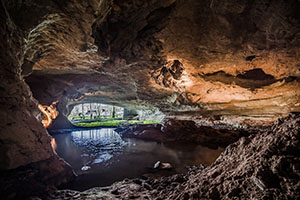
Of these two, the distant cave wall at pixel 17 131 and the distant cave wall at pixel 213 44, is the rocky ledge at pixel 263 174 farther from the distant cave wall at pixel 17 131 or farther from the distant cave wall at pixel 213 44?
the distant cave wall at pixel 213 44

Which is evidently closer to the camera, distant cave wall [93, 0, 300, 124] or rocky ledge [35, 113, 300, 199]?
rocky ledge [35, 113, 300, 199]

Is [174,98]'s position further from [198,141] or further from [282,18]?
[282,18]

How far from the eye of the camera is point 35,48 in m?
4.05

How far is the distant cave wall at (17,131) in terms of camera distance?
2.41 meters

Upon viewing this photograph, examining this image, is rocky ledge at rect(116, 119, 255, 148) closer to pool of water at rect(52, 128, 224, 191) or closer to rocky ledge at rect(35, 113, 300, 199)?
pool of water at rect(52, 128, 224, 191)

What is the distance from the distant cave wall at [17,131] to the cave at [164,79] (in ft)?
0.06

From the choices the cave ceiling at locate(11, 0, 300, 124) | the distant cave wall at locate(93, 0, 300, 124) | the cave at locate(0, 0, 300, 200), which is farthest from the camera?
the distant cave wall at locate(93, 0, 300, 124)

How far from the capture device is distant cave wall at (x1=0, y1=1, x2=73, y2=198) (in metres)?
2.41

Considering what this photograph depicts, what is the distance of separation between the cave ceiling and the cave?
0.10ft

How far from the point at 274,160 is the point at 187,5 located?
377 cm

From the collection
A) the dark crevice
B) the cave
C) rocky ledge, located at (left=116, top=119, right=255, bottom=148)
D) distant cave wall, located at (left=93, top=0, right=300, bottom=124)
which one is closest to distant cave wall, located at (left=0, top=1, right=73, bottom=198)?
the cave

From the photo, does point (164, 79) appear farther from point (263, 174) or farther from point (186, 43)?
point (263, 174)

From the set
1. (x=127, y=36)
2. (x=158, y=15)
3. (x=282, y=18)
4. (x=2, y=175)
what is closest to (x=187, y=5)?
(x=158, y=15)

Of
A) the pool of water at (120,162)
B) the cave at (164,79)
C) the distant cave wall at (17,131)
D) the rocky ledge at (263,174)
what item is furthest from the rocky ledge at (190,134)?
the distant cave wall at (17,131)
